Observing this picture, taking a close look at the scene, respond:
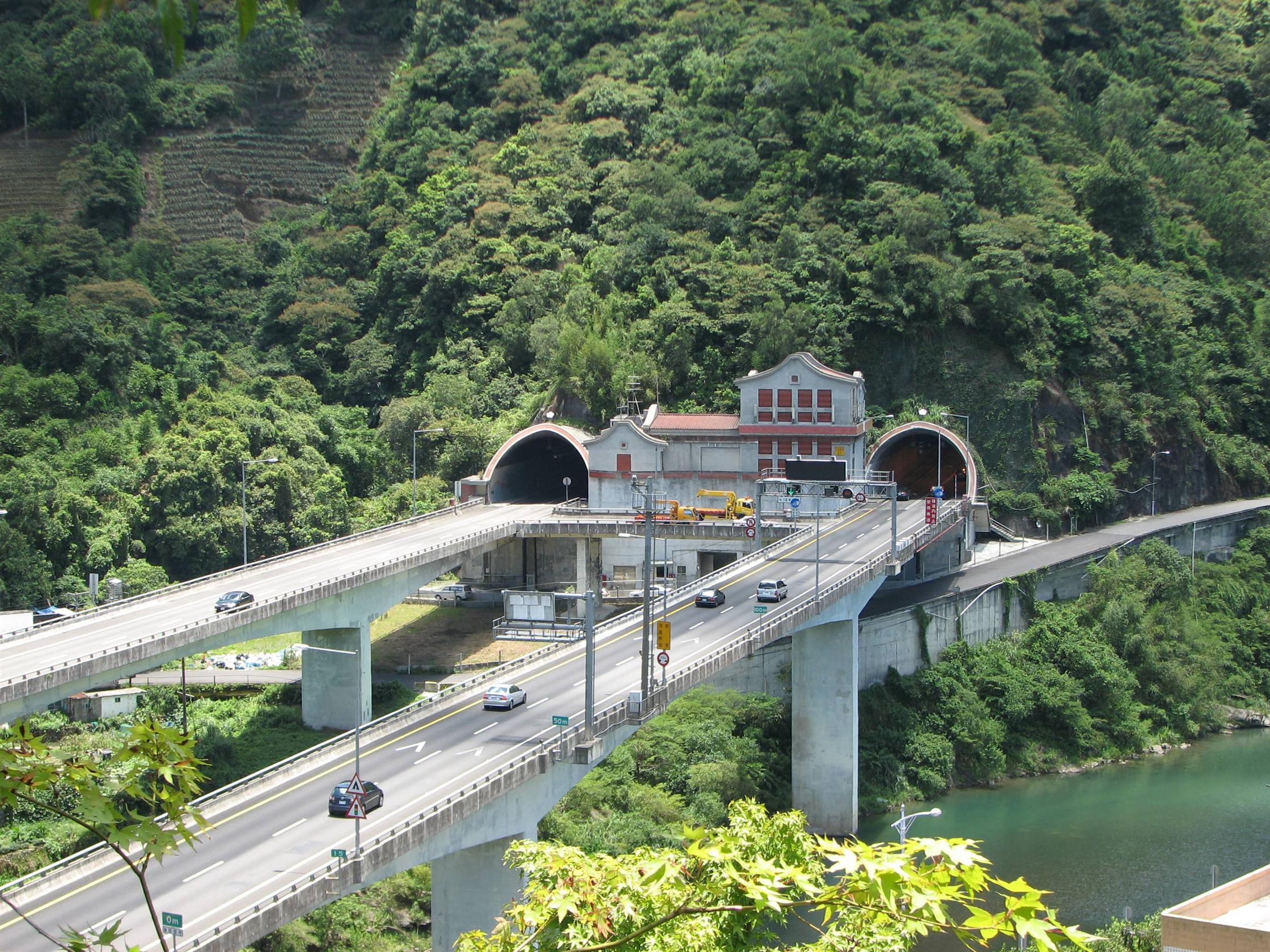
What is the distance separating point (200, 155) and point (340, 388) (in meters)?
40.8

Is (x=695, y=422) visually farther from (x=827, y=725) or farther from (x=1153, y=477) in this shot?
(x=1153, y=477)

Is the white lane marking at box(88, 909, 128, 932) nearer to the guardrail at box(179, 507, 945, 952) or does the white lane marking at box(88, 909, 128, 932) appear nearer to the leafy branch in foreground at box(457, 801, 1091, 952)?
the guardrail at box(179, 507, 945, 952)

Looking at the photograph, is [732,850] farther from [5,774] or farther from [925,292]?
[925,292]

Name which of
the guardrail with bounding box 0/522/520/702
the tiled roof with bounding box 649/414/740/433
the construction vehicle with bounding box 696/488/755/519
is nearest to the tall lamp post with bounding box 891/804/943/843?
the guardrail with bounding box 0/522/520/702

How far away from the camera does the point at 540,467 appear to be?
90.6 meters

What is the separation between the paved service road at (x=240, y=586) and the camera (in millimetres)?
51750

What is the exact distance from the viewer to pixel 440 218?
107812 mm

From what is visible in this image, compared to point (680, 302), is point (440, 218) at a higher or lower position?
higher

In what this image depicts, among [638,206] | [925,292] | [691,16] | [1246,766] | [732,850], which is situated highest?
[691,16]

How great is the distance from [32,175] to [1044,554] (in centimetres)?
9055

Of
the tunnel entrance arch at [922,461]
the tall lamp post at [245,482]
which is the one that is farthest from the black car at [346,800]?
the tunnel entrance arch at [922,461]

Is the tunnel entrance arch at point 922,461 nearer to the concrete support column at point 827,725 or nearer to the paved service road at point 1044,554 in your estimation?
the paved service road at point 1044,554

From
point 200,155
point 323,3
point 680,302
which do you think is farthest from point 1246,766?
point 323,3

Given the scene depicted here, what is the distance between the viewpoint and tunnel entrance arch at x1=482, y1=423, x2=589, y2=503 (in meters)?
85.0
